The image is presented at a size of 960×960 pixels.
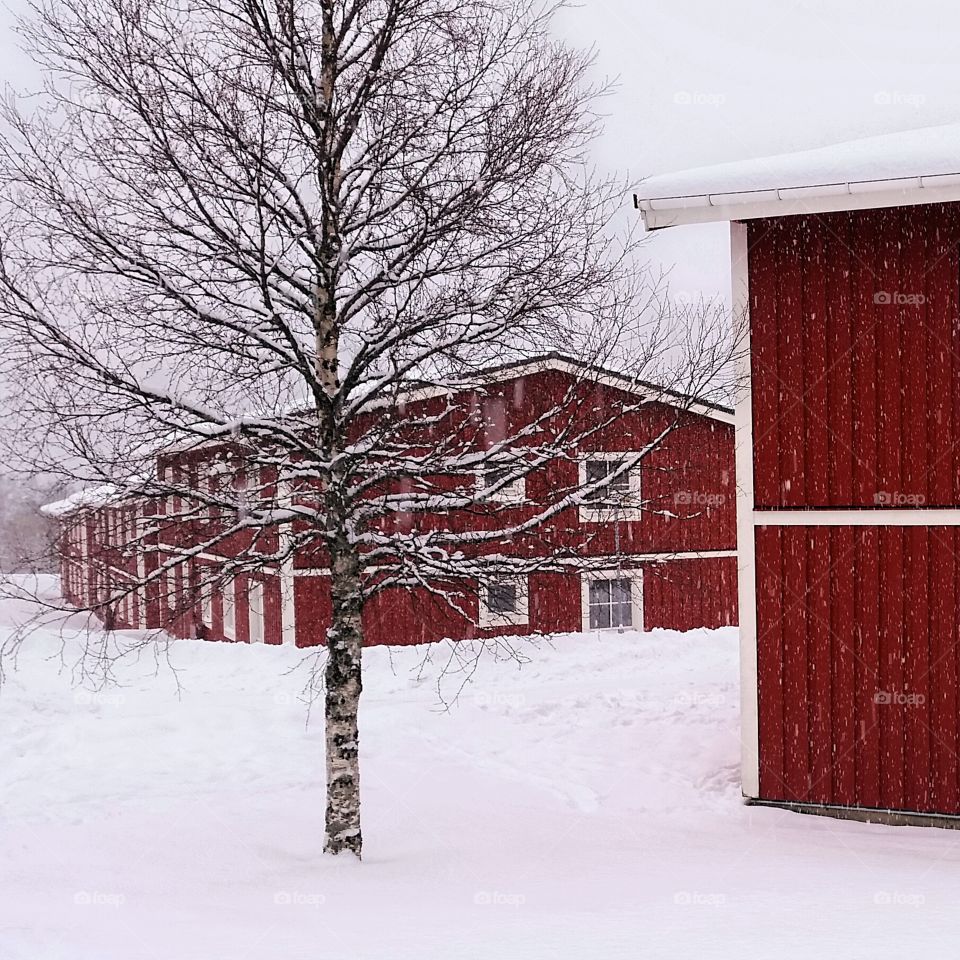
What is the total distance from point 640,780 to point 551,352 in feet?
14.2

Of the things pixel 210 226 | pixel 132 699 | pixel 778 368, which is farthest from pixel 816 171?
pixel 132 699

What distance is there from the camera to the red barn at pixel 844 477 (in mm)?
7988

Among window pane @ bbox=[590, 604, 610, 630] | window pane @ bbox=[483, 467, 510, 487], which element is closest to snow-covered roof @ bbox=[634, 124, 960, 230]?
window pane @ bbox=[483, 467, 510, 487]

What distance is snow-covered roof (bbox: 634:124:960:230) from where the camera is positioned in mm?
7434

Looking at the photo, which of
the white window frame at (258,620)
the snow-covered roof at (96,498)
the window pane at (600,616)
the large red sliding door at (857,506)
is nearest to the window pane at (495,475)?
the large red sliding door at (857,506)

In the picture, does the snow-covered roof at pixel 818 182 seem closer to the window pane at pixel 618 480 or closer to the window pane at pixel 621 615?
the window pane at pixel 618 480

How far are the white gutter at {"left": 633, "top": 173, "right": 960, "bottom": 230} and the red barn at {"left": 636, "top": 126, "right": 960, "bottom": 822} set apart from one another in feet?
0.05

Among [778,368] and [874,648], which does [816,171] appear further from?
[874,648]

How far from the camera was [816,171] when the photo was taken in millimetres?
7742

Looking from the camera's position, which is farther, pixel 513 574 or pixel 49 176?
pixel 513 574

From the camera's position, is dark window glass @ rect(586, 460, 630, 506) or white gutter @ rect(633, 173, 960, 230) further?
white gutter @ rect(633, 173, 960, 230)

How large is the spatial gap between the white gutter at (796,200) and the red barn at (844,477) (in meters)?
0.02

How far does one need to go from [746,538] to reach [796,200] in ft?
9.32

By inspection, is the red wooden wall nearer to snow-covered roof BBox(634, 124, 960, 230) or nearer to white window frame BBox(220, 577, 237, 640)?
snow-covered roof BBox(634, 124, 960, 230)
